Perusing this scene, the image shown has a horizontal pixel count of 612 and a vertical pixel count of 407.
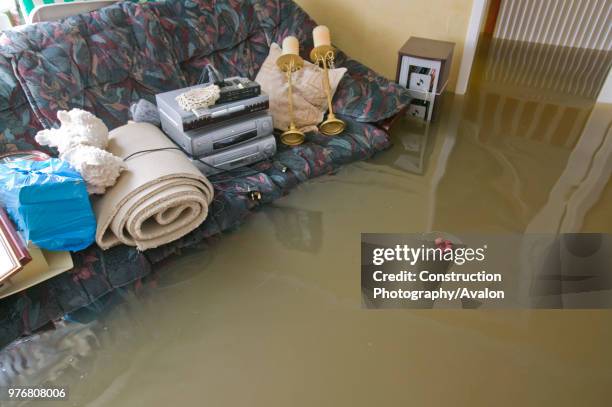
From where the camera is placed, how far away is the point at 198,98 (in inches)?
74.1

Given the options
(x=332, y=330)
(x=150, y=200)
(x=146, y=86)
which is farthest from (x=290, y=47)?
(x=332, y=330)

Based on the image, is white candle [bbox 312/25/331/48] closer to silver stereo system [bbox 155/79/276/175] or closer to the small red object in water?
silver stereo system [bbox 155/79/276/175]

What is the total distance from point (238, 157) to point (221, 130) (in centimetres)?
16

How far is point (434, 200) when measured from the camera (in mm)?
2100

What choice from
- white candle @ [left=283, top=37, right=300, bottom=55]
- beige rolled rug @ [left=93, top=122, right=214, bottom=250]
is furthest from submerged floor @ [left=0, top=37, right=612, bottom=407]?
white candle @ [left=283, top=37, right=300, bottom=55]

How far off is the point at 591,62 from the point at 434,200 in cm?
256

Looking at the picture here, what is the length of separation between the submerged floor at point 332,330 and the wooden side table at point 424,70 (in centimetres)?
69

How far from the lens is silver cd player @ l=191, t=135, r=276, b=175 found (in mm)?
1972

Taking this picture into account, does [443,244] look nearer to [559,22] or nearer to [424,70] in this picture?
[424,70]

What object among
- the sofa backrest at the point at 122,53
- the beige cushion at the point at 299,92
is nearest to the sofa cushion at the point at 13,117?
the sofa backrest at the point at 122,53

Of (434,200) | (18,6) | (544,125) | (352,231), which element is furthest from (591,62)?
(18,6)

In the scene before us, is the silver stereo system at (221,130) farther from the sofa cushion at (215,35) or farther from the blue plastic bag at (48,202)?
the blue plastic bag at (48,202)

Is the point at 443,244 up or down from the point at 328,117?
down

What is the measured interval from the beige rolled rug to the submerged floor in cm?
21
